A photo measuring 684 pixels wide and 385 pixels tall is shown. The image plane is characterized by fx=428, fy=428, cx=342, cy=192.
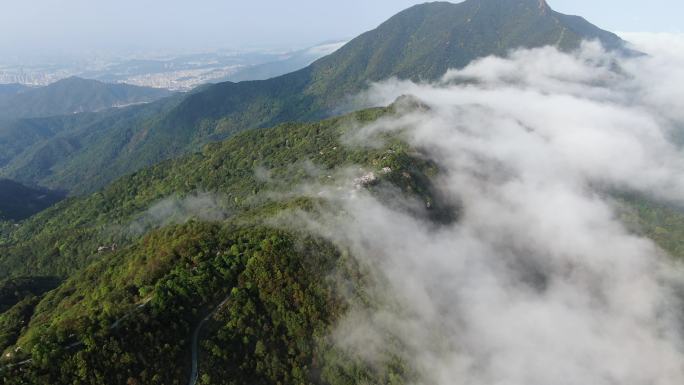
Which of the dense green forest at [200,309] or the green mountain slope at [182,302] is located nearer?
the green mountain slope at [182,302]

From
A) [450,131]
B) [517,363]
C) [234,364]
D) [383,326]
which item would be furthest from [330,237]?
[450,131]

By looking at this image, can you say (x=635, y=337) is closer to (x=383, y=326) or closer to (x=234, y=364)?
(x=383, y=326)

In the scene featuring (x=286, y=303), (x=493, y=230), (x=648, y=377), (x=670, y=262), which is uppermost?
(x=286, y=303)

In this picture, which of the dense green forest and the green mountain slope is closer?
the green mountain slope

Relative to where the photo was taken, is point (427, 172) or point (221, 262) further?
point (427, 172)

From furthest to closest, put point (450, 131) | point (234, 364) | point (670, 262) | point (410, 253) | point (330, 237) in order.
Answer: point (450, 131)
point (670, 262)
point (410, 253)
point (330, 237)
point (234, 364)

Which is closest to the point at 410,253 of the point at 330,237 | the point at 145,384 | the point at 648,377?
the point at 330,237

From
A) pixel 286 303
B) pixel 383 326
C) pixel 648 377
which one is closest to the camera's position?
pixel 286 303

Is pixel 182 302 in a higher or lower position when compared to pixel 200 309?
higher

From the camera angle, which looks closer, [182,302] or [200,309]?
[182,302]

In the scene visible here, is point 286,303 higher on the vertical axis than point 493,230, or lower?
higher
